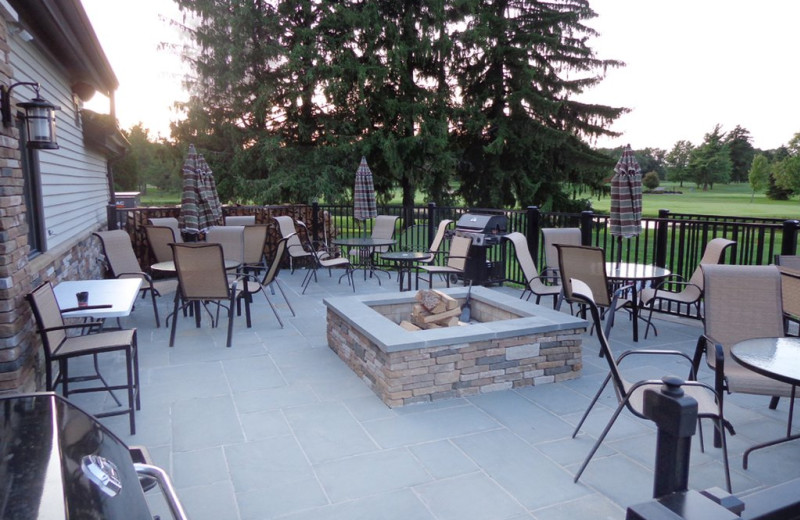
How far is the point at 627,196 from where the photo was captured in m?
5.45

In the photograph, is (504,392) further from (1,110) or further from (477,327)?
(1,110)

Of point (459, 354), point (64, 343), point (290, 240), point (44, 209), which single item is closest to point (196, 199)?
point (44, 209)

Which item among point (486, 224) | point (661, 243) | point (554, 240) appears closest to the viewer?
point (554, 240)

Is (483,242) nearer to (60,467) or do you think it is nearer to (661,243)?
(661,243)

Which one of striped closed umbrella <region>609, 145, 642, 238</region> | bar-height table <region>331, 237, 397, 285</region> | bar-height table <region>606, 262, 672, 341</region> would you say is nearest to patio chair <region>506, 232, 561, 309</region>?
bar-height table <region>606, 262, 672, 341</region>

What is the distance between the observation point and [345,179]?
15539mm

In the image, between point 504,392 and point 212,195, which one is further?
point 212,195

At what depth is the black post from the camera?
99 centimetres

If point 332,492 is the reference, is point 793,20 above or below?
above

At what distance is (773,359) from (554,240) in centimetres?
334

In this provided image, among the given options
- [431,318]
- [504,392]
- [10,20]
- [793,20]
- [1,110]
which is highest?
[793,20]

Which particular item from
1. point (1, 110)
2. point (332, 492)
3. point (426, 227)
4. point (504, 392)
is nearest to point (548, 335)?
point (504, 392)

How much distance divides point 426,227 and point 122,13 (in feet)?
34.8

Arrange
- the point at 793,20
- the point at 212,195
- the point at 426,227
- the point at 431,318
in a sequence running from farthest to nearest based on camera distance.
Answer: the point at 793,20 < the point at 426,227 < the point at 212,195 < the point at 431,318
